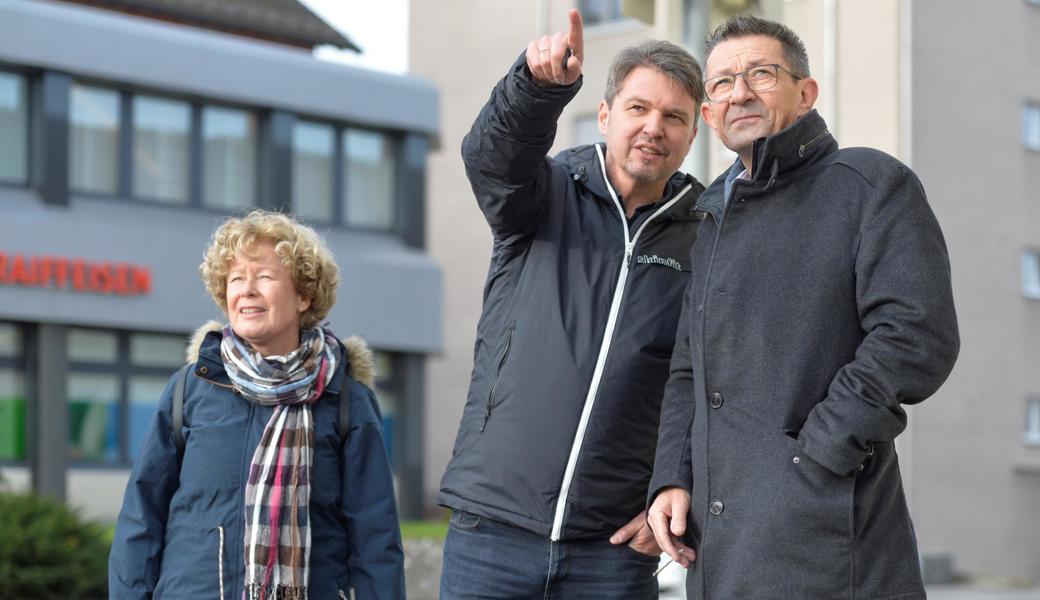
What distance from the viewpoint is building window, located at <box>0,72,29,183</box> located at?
27.2 meters

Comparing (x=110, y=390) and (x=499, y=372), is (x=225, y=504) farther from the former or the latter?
(x=110, y=390)

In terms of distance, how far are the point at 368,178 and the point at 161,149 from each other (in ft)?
15.1

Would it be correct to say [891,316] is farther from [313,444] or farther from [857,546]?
[313,444]

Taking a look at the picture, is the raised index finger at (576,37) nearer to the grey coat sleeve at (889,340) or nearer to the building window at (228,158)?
the grey coat sleeve at (889,340)

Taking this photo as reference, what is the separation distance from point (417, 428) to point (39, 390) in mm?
8100

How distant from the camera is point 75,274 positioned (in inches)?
1076

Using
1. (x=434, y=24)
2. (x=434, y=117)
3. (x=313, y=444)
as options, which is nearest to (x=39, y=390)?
(x=434, y=117)

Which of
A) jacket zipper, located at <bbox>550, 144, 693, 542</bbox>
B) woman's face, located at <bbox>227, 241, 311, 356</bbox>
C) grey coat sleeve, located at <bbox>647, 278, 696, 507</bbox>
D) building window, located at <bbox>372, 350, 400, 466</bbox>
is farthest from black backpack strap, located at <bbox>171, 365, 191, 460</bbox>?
building window, located at <bbox>372, 350, 400, 466</bbox>

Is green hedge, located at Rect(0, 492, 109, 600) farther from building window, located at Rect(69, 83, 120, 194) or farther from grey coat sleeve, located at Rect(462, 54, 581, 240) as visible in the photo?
building window, located at Rect(69, 83, 120, 194)

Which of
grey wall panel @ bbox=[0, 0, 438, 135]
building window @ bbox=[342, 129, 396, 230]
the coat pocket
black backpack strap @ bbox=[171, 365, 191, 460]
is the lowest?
the coat pocket

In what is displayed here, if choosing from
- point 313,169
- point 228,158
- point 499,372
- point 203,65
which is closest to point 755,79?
point 499,372

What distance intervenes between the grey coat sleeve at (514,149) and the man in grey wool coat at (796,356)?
17.4 inches

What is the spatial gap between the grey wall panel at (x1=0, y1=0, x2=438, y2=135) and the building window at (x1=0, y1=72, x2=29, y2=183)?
0.68 meters

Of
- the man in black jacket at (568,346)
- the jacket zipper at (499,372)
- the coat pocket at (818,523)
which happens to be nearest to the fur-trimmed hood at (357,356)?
the man in black jacket at (568,346)
